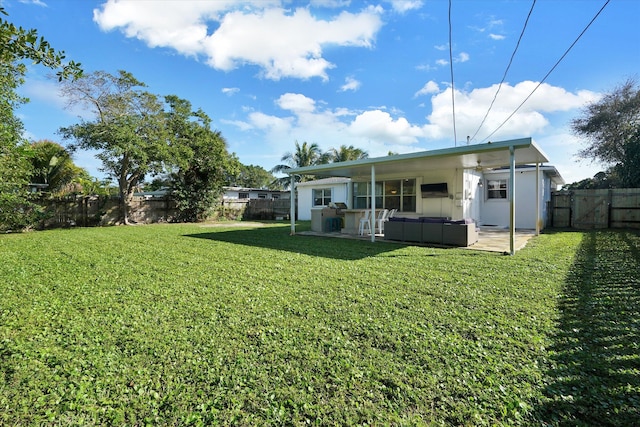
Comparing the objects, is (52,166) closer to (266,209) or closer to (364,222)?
(266,209)

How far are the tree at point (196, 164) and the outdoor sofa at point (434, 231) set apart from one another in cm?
1193

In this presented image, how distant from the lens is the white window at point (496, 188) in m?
13.5

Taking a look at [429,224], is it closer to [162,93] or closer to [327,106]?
[327,106]

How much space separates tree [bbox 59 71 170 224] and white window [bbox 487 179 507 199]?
14.9 metres

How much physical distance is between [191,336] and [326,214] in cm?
935

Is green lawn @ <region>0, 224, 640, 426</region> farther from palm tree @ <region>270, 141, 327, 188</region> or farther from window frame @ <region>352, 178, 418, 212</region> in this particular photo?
palm tree @ <region>270, 141, 327, 188</region>

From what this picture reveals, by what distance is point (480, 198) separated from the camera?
13.8 m

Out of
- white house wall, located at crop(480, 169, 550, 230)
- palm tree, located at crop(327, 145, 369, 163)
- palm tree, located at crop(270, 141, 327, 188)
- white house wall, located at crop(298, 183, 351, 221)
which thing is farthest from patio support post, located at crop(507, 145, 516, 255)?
palm tree, located at crop(270, 141, 327, 188)

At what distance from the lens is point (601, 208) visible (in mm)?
12531

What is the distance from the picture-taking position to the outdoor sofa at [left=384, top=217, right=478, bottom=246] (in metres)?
8.07

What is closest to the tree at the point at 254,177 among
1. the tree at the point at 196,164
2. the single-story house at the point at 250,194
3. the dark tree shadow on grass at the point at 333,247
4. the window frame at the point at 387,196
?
the single-story house at the point at 250,194

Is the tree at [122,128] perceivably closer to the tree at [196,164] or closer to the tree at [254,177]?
the tree at [196,164]

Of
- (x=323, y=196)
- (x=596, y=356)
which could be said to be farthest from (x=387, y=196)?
(x=596, y=356)

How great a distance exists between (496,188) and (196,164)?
15.4 meters
